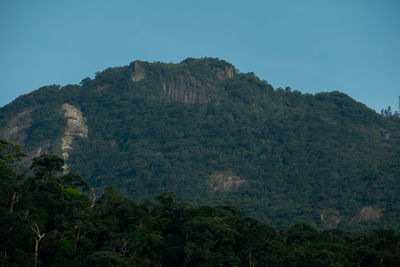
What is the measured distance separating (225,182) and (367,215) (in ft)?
121

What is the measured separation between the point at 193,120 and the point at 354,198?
5910cm

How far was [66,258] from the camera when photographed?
60469 millimetres

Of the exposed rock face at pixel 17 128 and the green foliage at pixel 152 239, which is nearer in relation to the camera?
the green foliage at pixel 152 239

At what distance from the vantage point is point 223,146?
567 ft

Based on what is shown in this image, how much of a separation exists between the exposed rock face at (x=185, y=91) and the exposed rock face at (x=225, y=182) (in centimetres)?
4229

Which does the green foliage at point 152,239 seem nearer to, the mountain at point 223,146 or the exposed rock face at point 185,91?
the mountain at point 223,146

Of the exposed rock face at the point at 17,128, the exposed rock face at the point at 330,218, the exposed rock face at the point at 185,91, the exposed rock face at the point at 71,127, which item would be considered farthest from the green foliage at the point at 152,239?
the exposed rock face at the point at 185,91

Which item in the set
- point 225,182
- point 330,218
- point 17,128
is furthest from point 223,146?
point 17,128

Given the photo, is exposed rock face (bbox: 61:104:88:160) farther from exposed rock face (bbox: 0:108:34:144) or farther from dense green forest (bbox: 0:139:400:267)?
dense green forest (bbox: 0:139:400:267)

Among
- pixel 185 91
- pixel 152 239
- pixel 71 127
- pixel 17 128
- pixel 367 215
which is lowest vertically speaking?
pixel 367 215

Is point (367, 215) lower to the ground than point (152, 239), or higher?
lower

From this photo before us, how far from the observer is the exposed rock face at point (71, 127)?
169250 millimetres

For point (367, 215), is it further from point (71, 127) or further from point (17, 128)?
point (17, 128)

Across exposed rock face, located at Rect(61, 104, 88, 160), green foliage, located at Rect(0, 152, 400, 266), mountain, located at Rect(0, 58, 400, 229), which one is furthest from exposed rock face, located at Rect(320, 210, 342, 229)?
exposed rock face, located at Rect(61, 104, 88, 160)
